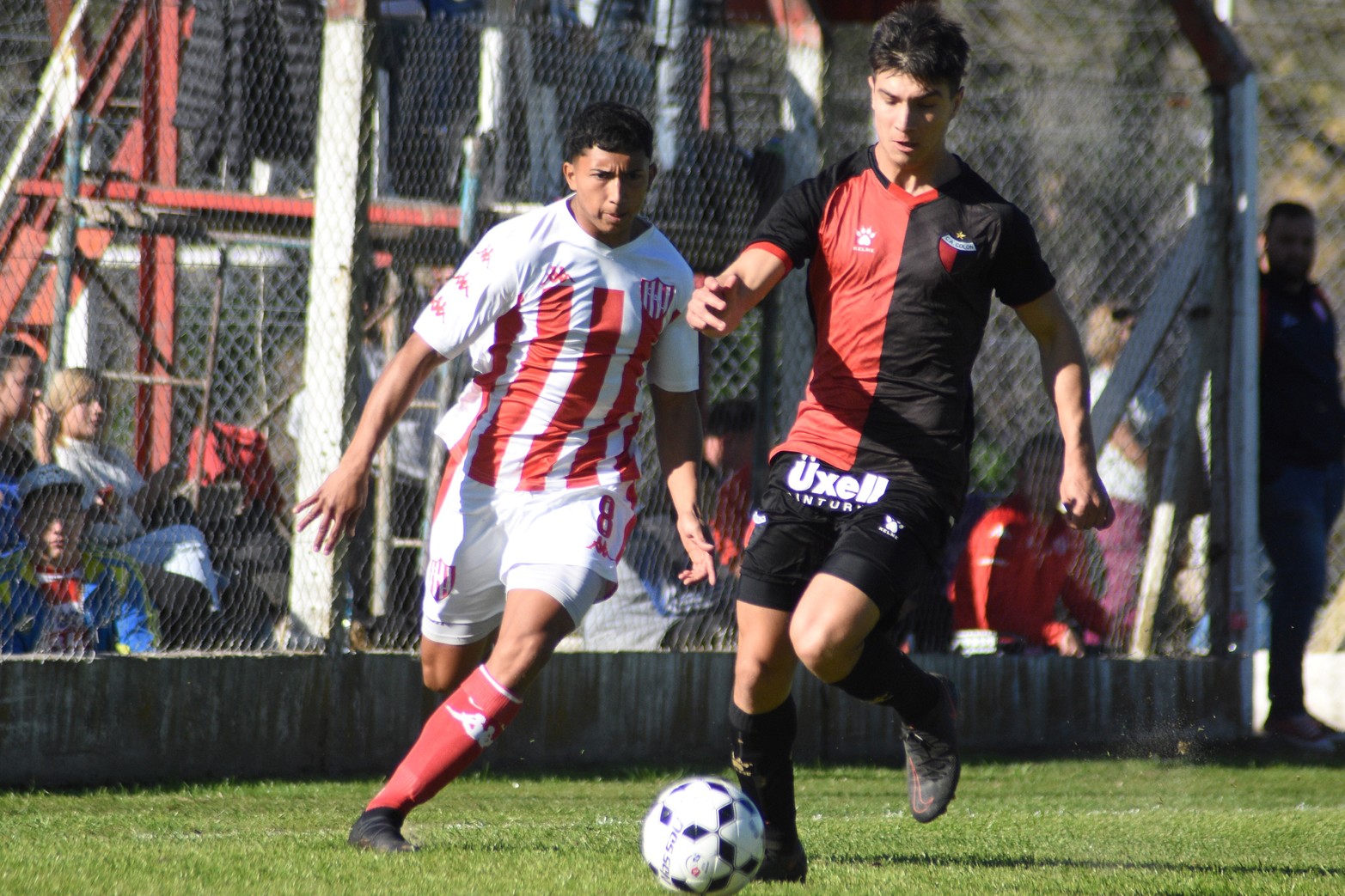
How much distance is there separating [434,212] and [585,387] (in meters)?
3.38

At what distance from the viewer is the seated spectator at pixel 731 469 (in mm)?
8070

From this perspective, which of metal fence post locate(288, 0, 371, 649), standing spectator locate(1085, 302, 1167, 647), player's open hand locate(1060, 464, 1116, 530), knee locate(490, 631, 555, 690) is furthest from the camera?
standing spectator locate(1085, 302, 1167, 647)

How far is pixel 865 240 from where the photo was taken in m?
4.34

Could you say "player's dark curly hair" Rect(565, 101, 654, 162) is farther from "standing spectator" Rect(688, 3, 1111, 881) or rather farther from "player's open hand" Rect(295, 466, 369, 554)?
"player's open hand" Rect(295, 466, 369, 554)

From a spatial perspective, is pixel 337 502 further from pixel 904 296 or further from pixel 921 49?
pixel 921 49

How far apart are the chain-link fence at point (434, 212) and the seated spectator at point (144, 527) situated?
3 cm

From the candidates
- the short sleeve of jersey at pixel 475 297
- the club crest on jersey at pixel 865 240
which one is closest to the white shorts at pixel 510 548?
the short sleeve of jersey at pixel 475 297

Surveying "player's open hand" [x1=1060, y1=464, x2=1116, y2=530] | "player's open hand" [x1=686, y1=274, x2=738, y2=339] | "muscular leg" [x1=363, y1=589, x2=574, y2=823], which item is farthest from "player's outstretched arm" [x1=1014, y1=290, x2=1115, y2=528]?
"muscular leg" [x1=363, y1=589, x2=574, y2=823]

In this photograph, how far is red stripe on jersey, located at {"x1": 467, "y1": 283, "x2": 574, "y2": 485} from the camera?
4918 millimetres

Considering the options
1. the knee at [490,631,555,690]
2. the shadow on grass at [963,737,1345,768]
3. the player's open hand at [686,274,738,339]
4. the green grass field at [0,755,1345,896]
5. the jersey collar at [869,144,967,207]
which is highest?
the jersey collar at [869,144,967,207]

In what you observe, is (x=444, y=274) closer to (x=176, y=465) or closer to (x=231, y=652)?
(x=176, y=465)

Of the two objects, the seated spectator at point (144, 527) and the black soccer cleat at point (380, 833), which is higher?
the seated spectator at point (144, 527)

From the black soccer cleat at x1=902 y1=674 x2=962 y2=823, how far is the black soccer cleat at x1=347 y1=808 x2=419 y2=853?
1480mm

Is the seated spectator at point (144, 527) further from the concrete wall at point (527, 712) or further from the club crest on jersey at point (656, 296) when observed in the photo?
the club crest on jersey at point (656, 296)
